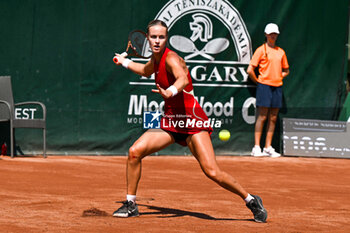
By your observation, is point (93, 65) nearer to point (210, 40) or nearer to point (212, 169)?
point (210, 40)

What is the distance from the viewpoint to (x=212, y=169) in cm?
528

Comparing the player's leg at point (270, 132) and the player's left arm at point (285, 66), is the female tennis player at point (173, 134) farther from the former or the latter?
the player's left arm at point (285, 66)

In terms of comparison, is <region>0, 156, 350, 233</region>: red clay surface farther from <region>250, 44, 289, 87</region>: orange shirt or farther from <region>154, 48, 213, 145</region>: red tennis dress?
<region>250, 44, 289, 87</region>: orange shirt

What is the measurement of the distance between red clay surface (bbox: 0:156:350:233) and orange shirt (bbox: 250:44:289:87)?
4.52 feet

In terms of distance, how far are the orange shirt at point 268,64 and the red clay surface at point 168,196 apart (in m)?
1.38

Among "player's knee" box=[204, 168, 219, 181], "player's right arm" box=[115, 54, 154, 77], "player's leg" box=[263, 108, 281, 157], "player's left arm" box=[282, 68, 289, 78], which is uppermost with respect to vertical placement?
"player's right arm" box=[115, 54, 154, 77]

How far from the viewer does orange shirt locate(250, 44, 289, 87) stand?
1124cm

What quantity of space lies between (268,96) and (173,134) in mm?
5930

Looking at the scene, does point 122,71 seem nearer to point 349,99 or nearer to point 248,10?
point 248,10

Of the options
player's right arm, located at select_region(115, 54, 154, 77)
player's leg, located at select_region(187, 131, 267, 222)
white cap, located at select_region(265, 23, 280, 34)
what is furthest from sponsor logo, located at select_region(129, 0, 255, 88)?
player's leg, located at select_region(187, 131, 267, 222)

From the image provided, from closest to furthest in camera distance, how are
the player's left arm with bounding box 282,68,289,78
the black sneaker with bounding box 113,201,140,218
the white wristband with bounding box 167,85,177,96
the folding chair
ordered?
the white wristband with bounding box 167,85,177,96 < the black sneaker with bounding box 113,201,140,218 < the folding chair < the player's left arm with bounding box 282,68,289,78

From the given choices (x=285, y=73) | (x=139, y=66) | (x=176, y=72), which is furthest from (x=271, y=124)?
(x=176, y=72)

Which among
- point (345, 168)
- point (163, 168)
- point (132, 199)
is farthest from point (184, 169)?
point (132, 199)

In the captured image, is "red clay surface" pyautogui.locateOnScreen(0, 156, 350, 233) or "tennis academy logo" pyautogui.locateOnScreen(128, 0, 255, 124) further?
"tennis academy logo" pyautogui.locateOnScreen(128, 0, 255, 124)
